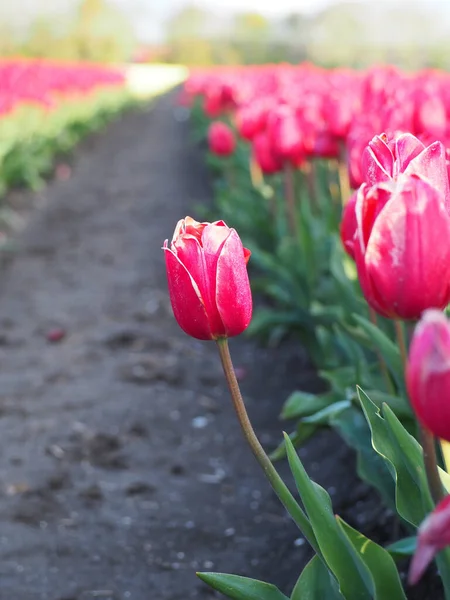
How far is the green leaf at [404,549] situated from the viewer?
157 cm

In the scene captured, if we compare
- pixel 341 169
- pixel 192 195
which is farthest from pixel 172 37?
pixel 341 169

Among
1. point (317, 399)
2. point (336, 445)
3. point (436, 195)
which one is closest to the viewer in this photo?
point (436, 195)

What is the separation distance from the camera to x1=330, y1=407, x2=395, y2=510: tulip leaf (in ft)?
6.48

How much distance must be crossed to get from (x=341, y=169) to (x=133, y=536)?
195cm

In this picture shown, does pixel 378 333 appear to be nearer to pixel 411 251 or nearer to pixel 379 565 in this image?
pixel 379 565

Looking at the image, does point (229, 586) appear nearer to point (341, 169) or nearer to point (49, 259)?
point (341, 169)

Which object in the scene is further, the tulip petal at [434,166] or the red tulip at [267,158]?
the red tulip at [267,158]

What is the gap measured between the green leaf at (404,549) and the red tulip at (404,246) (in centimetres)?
70

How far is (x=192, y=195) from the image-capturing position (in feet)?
29.2

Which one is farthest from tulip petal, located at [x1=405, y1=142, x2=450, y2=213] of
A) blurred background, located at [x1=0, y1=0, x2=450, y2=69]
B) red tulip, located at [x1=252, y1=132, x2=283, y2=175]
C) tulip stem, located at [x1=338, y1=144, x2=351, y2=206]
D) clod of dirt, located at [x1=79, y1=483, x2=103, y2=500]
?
blurred background, located at [x1=0, y1=0, x2=450, y2=69]

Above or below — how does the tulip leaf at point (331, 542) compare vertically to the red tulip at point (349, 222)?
below

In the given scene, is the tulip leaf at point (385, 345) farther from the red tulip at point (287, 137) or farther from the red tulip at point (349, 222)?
the red tulip at point (287, 137)

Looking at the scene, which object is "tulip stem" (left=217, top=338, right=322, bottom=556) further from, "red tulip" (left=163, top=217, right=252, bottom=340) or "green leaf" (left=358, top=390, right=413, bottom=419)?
"green leaf" (left=358, top=390, right=413, bottom=419)

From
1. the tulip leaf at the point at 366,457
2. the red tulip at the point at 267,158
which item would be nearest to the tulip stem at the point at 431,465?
the tulip leaf at the point at 366,457
